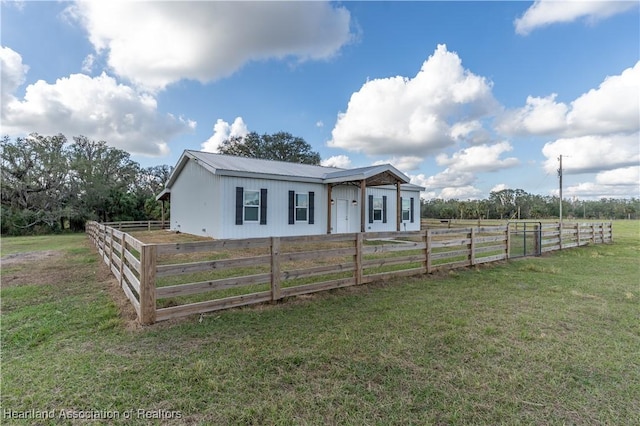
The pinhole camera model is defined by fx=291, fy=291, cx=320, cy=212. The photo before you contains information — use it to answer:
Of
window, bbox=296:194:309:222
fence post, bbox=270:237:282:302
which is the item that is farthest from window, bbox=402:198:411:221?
fence post, bbox=270:237:282:302

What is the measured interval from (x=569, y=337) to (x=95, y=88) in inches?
838

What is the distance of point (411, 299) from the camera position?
4910 mm

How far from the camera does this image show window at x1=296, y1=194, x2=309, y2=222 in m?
13.5

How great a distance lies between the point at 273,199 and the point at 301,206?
1.48 metres

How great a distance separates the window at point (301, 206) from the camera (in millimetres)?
13508

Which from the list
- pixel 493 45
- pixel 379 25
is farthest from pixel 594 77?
pixel 379 25

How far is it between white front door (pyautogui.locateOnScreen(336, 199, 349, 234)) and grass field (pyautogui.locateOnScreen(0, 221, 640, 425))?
9.70 metres

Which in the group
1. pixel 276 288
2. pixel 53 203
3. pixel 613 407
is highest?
pixel 53 203

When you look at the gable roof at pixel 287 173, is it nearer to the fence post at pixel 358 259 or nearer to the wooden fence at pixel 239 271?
the wooden fence at pixel 239 271

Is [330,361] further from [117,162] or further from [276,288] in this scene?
[117,162]

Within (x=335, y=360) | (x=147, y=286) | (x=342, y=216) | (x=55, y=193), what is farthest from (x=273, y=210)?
(x=55, y=193)

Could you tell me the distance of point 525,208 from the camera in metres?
54.6

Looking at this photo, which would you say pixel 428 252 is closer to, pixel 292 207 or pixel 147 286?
pixel 147 286

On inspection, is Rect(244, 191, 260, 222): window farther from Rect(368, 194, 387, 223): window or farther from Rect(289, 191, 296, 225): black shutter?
Rect(368, 194, 387, 223): window
